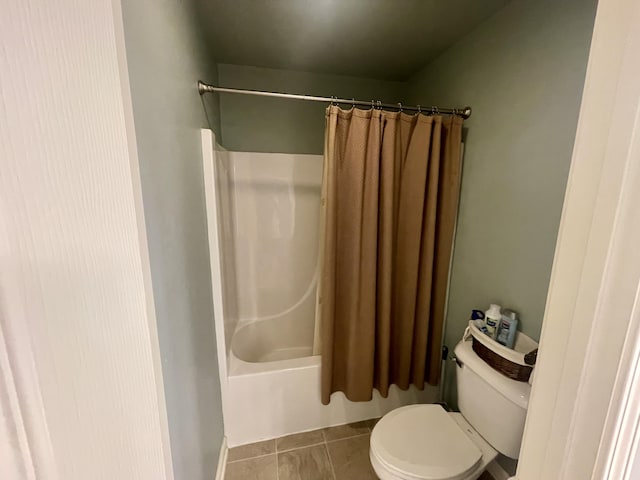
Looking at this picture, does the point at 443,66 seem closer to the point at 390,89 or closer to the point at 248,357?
the point at 390,89

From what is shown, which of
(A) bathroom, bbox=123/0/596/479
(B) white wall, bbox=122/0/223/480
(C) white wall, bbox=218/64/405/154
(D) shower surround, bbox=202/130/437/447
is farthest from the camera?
(C) white wall, bbox=218/64/405/154

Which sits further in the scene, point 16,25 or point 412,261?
point 412,261

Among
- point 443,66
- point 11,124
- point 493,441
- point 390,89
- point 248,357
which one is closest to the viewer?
point 11,124

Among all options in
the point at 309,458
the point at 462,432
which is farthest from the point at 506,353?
the point at 309,458

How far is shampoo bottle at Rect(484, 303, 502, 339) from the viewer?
4.14 ft

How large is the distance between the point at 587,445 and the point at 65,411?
26.2 inches

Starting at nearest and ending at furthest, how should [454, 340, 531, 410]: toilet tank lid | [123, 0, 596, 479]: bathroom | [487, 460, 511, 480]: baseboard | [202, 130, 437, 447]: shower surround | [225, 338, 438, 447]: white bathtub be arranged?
1. [123, 0, 596, 479]: bathroom
2. [454, 340, 531, 410]: toilet tank lid
3. [487, 460, 511, 480]: baseboard
4. [225, 338, 438, 447]: white bathtub
5. [202, 130, 437, 447]: shower surround

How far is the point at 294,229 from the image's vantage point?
2230 mm

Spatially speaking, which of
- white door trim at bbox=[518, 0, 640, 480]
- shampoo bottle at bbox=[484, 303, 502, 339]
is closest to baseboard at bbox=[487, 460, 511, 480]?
shampoo bottle at bbox=[484, 303, 502, 339]

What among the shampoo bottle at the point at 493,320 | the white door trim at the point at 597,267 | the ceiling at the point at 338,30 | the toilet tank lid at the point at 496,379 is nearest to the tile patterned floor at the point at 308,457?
the toilet tank lid at the point at 496,379

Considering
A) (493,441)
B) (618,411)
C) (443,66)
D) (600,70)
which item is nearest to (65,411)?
(618,411)

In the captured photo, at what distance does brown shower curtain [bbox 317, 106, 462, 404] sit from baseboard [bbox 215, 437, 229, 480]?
1.96 feet

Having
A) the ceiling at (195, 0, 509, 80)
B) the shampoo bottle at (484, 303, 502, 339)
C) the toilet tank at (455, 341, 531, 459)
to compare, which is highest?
the ceiling at (195, 0, 509, 80)

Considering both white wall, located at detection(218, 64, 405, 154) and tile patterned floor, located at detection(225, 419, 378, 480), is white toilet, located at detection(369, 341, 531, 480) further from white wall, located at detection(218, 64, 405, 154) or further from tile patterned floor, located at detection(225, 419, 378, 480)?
white wall, located at detection(218, 64, 405, 154)
